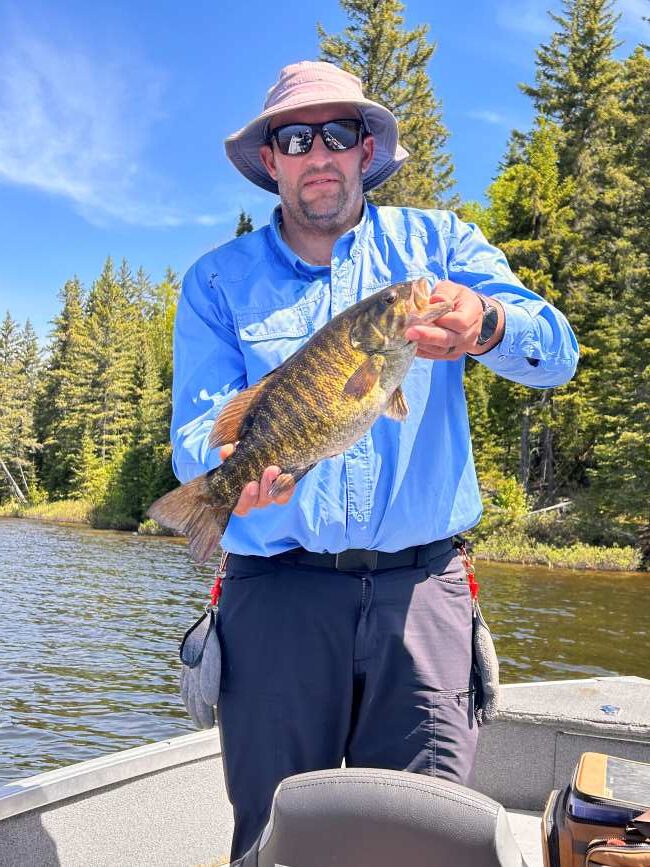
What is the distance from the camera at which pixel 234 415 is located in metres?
2.70

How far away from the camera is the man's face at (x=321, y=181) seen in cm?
292

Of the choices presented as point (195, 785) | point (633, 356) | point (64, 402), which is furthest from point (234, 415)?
point (64, 402)

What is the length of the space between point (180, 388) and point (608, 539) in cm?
2829

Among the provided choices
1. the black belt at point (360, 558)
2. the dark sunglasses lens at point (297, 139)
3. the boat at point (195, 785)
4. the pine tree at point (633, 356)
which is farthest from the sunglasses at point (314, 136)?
the pine tree at point (633, 356)

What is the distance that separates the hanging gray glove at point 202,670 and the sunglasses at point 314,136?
1.59 meters

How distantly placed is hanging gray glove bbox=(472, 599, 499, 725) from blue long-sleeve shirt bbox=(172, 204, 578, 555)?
14.0 inches

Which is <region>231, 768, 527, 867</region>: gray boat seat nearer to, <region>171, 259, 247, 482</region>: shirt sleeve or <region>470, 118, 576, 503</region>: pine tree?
<region>171, 259, 247, 482</region>: shirt sleeve

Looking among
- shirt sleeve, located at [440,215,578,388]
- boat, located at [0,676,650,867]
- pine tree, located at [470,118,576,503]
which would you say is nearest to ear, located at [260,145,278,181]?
shirt sleeve, located at [440,215,578,388]

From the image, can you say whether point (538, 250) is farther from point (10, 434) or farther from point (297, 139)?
point (10, 434)

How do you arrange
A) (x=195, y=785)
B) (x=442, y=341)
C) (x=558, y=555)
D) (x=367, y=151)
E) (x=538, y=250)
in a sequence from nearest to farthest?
(x=442, y=341) < (x=367, y=151) < (x=195, y=785) < (x=558, y=555) < (x=538, y=250)

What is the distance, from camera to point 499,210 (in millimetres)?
36719

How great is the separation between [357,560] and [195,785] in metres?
2.35

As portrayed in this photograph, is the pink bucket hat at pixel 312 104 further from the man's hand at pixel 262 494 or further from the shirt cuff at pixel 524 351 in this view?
the man's hand at pixel 262 494

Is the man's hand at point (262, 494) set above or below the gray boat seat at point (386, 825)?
above
